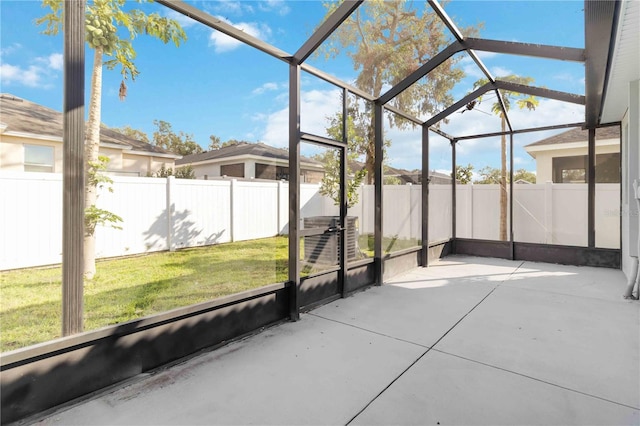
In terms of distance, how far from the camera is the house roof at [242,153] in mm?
3496

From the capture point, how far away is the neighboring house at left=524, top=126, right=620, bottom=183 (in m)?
5.60

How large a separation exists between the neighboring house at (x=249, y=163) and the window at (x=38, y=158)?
3.57ft

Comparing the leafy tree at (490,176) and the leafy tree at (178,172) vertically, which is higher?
the leafy tree at (490,176)

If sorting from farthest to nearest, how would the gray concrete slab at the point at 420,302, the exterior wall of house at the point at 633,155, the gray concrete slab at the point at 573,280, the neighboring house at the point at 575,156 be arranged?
the neighboring house at the point at 575,156, the gray concrete slab at the point at 573,280, the exterior wall of house at the point at 633,155, the gray concrete slab at the point at 420,302

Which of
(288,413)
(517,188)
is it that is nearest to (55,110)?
(288,413)

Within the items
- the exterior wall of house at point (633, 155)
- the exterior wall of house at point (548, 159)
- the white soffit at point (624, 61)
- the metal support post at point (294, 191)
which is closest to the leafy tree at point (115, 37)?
the metal support post at point (294, 191)

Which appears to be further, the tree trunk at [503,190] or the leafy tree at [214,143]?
the tree trunk at [503,190]

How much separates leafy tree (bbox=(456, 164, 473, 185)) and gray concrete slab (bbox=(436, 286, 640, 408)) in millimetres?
3776

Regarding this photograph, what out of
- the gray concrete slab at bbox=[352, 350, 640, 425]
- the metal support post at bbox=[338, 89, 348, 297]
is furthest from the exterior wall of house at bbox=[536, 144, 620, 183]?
the gray concrete slab at bbox=[352, 350, 640, 425]

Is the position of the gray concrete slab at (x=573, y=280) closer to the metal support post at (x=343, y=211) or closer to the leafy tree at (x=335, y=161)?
the metal support post at (x=343, y=211)

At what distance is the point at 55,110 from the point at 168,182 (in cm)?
192

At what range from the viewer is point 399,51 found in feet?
21.6

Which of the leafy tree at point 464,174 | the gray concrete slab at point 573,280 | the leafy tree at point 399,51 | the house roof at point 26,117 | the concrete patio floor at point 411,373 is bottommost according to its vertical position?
the concrete patio floor at point 411,373

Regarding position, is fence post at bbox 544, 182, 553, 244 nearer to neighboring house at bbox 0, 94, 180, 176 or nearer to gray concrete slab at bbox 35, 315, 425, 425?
gray concrete slab at bbox 35, 315, 425, 425
